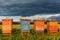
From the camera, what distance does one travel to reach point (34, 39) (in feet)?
17.7

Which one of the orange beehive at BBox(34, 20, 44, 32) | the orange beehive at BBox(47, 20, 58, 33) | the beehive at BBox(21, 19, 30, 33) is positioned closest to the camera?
the beehive at BBox(21, 19, 30, 33)

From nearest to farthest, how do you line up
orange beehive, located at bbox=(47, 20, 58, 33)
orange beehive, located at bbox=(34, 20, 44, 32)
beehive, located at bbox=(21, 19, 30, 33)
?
1. beehive, located at bbox=(21, 19, 30, 33)
2. orange beehive, located at bbox=(34, 20, 44, 32)
3. orange beehive, located at bbox=(47, 20, 58, 33)

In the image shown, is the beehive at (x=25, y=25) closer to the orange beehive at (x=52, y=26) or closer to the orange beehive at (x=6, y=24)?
the orange beehive at (x=6, y=24)

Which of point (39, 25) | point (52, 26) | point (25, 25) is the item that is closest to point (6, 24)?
point (25, 25)

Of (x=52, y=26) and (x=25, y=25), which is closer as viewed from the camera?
(x=25, y=25)

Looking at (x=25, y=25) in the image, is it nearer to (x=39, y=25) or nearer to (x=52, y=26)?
(x=39, y=25)

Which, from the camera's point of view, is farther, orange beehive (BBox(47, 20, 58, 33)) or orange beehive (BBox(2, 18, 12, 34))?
orange beehive (BBox(47, 20, 58, 33))

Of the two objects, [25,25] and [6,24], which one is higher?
[6,24]

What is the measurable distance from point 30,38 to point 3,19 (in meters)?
10.5

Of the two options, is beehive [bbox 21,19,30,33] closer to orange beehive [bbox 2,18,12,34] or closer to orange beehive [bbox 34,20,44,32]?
orange beehive [bbox 34,20,44,32]

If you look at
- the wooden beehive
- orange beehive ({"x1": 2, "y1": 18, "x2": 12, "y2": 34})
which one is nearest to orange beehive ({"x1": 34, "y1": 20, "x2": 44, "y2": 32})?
the wooden beehive

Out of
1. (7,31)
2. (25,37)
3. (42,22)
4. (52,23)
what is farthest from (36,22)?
(25,37)

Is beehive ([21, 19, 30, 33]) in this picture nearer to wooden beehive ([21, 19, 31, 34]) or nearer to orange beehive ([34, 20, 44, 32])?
wooden beehive ([21, 19, 31, 34])

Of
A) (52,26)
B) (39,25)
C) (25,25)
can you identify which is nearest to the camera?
(25,25)
